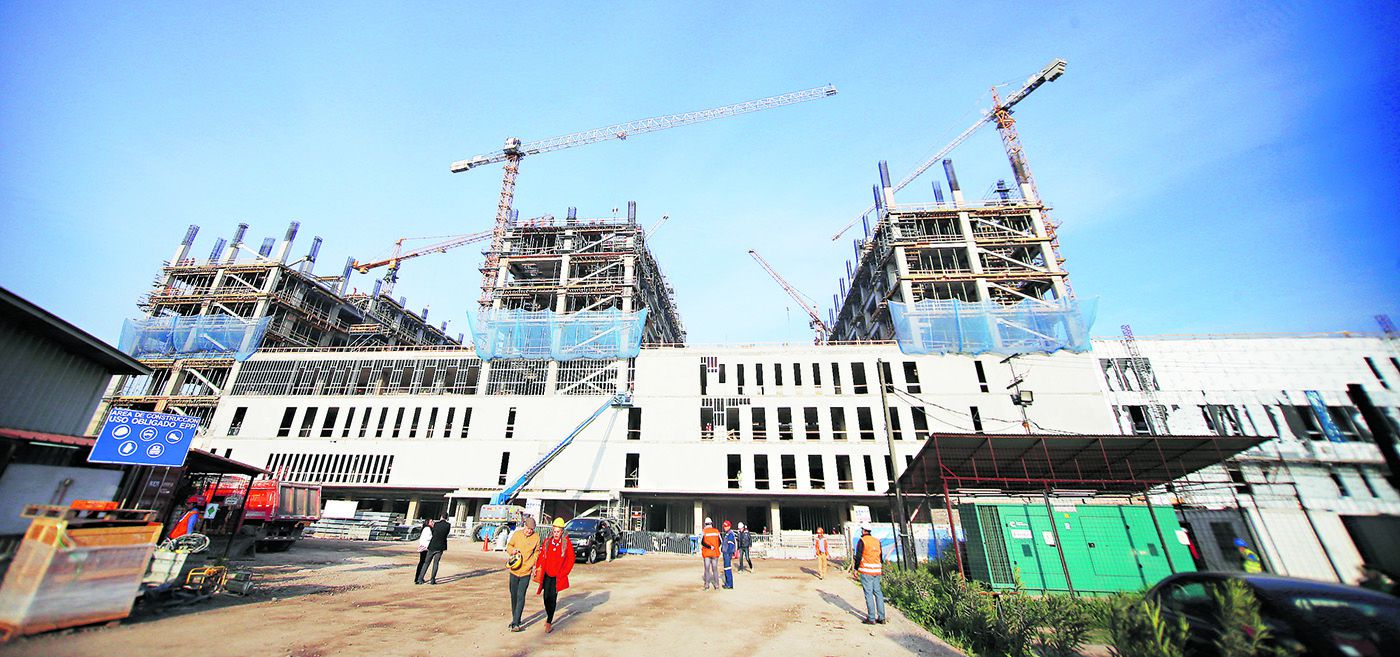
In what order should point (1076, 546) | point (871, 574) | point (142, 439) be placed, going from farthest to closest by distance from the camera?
point (1076, 546)
point (142, 439)
point (871, 574)

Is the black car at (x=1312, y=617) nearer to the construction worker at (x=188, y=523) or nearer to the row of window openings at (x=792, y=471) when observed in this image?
the construction worker at (x=188, y=523)

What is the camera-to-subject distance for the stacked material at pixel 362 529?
34312 mm

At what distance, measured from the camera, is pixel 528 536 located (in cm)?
930

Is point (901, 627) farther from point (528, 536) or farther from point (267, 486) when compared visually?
point (267, 486)

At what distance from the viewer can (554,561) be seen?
9211mm

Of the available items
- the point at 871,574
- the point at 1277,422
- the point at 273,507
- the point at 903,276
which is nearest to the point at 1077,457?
the point at 871,574

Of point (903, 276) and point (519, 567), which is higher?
point (903, 276)

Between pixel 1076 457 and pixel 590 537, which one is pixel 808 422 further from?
pixel 590 537

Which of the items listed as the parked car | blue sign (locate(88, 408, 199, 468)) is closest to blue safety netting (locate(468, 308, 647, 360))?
the parked car

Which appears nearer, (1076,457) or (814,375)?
(1076,457)

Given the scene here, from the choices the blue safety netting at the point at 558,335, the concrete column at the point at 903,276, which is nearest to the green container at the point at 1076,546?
the concrete column at the point at 903,276

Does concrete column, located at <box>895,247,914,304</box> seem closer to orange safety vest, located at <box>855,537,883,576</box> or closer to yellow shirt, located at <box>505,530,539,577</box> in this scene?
orange safety vest, located at <box>855,537,883,576</box>

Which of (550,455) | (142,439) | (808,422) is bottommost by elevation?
(142,439)

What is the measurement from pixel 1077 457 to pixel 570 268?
48309mm
